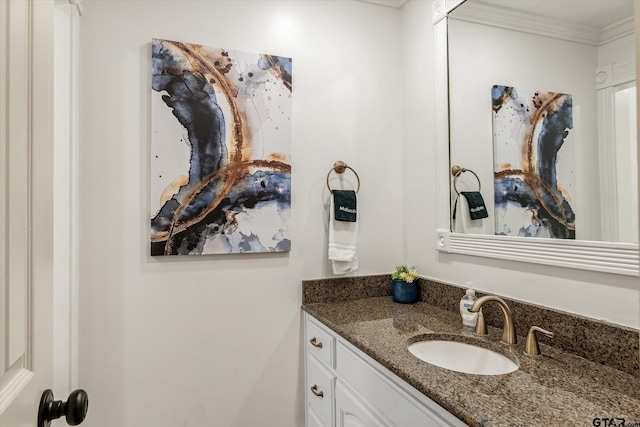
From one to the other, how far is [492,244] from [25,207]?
1508mm

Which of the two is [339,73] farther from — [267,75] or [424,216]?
[424,216]

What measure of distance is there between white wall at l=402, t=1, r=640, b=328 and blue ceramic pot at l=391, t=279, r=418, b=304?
112mm

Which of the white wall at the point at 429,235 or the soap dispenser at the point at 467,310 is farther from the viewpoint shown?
the soap dispenser at the point at 467,310

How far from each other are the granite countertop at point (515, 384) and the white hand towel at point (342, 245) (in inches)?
17.3

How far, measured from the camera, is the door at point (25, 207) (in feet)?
1.64

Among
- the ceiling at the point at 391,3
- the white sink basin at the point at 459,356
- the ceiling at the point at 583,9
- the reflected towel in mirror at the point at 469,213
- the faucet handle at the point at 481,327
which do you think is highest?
the ceiling at the point at 391,3

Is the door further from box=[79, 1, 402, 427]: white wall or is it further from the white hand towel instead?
the white hand towel

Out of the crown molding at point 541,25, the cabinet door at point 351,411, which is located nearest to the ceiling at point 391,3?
the crown molding at point 541,25

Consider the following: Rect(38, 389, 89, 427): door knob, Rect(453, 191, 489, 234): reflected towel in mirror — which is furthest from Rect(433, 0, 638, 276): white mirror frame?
Rect(38, 389, 89, 427): door knob

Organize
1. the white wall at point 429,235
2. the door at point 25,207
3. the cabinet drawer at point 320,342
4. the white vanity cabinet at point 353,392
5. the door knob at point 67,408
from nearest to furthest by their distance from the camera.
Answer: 1. the door at point 25,207
2. the door knob at point 67,408
3. the white vanity cabinet at point 353,392
4. the white wall at point 429,235
5. the cabinet drawer at point 320,342

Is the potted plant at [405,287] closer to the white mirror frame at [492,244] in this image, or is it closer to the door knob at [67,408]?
the white mirror frame at [492,244]

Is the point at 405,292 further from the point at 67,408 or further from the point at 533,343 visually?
the point at 67,408

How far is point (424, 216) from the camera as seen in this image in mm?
1949

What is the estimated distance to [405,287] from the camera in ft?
6.23
